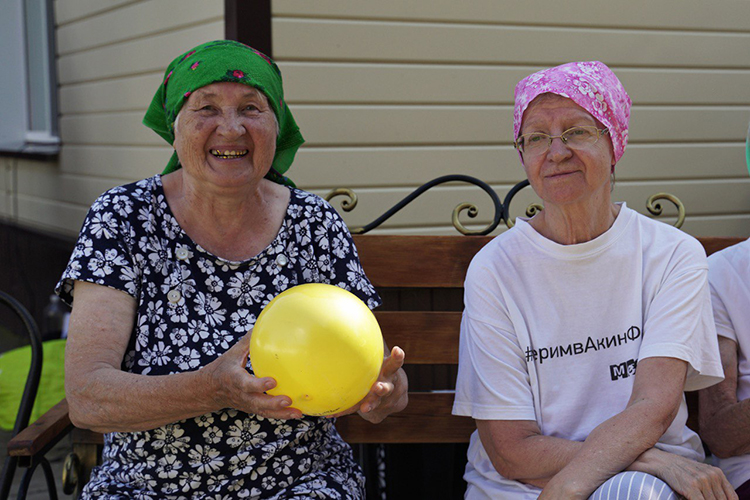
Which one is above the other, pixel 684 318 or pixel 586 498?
pixel 684 318

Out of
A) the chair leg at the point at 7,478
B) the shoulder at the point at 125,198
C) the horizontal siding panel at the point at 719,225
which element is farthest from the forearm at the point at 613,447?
the horizontal siding panel at the point at 719,225

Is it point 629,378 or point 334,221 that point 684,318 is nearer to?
point 629,378

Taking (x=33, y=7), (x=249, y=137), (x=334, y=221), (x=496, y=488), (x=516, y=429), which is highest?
(x=33, y=7)

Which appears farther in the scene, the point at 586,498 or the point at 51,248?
the point at 51,248

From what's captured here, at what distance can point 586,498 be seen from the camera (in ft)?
6.29

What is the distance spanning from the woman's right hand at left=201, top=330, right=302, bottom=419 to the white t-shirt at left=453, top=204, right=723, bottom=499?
0.62 meters

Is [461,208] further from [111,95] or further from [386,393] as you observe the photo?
[111,95]

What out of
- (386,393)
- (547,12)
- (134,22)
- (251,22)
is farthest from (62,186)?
(386,393)

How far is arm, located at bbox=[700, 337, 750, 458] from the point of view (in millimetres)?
2202

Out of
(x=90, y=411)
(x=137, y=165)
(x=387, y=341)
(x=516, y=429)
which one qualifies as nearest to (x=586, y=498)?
(x=516, y=429)

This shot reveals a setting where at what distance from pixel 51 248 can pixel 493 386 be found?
16.2 ft

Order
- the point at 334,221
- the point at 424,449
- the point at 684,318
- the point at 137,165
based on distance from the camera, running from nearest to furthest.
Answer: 1. the point at 684,318
2. the point at 334,221
3. the point at 424,449
4. the point at 137,165

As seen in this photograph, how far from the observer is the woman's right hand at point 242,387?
1713 mm

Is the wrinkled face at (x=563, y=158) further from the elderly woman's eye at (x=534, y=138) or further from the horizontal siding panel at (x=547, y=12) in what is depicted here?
the horizontal siding panel at (x=547, y=12)
